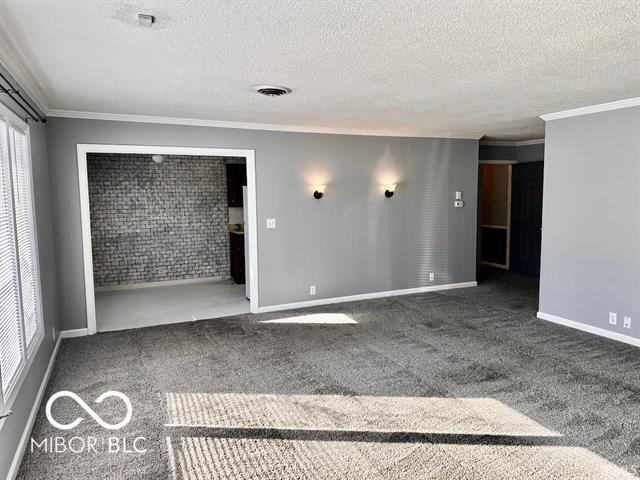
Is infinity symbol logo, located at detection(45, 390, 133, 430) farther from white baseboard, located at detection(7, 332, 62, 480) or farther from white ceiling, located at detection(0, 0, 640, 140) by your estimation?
white ceiling, located at detection(0, 0, 640, 140)

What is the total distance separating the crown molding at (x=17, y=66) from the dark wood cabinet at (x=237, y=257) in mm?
3872

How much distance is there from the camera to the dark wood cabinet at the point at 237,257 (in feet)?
24.3

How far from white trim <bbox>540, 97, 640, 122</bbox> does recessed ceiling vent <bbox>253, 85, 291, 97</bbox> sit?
3.13 meters

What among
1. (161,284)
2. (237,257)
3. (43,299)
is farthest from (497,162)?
(43,299)

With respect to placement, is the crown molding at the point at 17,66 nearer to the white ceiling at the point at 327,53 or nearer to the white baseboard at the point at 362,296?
the white ceiling at the point at 327,53

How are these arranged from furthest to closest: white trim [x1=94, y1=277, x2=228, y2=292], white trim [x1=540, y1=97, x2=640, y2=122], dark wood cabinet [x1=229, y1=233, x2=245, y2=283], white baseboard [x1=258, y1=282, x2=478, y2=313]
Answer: dark wood cabinet [x1=229, y1=233, x2=245, y2=283] → white trim [x1=94, y1=277, x2=228, y2=292] → white baseboard [x1=258, y1=282, x2=478, y2=313] → white trim [x1=540, y1=97, x2=640, y2=122]

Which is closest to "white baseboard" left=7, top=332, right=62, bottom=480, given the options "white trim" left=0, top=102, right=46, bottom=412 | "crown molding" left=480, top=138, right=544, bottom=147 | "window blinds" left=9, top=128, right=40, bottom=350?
"white trim" left=0, top=102, right=46, bottom=412

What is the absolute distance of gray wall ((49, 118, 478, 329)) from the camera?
4.75m

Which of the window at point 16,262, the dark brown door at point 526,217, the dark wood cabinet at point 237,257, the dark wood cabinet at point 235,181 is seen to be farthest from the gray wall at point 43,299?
the dark brown door at point 526,217

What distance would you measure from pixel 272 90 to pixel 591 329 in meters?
4.15

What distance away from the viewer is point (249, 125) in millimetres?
5367

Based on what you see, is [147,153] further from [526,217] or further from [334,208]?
[526,217]

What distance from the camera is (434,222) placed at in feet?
22.1

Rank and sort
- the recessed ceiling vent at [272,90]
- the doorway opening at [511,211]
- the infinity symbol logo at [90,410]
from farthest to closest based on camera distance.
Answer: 1. the doorway opening at [511,211]
2. the recessed ceiling vent at [272,90]
3. the infinity symbol logo at [90,410]
